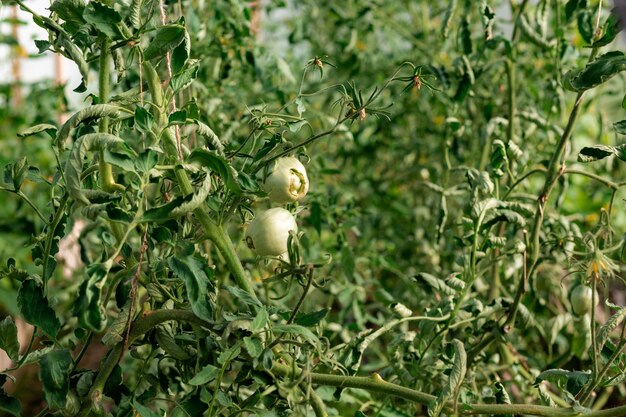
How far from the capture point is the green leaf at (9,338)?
847 millimetres

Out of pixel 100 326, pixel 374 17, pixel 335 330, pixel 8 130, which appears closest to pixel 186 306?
pixel 100 326

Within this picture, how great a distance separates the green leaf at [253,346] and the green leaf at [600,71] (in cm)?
44

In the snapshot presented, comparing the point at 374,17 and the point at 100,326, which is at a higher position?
the point at 374,17

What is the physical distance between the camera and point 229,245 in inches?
33.2

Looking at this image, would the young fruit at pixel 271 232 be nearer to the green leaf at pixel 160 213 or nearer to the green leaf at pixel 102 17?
the green leaf at pixel 160 213

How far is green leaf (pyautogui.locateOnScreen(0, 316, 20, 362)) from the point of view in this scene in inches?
33.4

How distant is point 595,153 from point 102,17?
567 mm

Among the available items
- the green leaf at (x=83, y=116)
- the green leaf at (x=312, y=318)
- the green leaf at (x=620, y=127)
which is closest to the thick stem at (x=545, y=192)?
the green leaf at (x=620, y=127)

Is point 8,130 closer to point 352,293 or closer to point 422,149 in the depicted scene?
point 422,149

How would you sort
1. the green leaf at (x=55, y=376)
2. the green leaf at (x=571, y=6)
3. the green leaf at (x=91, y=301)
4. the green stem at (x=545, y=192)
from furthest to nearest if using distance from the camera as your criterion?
the green leaf at (x=571, y=6) → the green stem at (x=545, y=192) → the green leaf at (x=55, y=376) → the green leaf at (x=91, y=301)

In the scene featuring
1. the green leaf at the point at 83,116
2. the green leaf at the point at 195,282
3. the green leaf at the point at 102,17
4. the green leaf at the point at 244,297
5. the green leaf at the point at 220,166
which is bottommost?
the green leaf at the point at 244,297

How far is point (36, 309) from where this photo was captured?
2.63 ft

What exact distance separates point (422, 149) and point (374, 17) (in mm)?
388

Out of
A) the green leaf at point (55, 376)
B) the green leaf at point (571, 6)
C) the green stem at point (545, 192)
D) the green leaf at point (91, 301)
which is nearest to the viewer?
the green leaf at point (91, 301)
